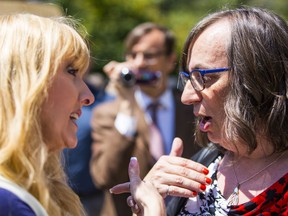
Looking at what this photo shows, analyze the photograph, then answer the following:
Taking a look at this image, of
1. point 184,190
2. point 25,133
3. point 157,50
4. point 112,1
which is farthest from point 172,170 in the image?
point 112,1

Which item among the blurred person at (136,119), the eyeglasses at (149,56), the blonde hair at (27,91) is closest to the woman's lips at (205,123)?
the blonde hair at (27,91)

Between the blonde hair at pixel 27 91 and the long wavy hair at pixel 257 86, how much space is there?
0.62m

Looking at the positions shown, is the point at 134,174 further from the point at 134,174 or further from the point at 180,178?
the point at 180,178

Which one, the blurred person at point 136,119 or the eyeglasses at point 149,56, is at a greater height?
the eyeglasses at point 149,56

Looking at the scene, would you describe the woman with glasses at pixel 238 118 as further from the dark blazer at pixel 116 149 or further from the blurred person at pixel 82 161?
the blurred person at pixel 82 161

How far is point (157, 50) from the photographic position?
15.6ft

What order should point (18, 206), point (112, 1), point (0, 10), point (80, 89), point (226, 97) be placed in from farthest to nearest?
1. point (112, 1)
2. point (0, 10)
3. point (226, 97)
4. point (80, 89)
5. point (18, 206)

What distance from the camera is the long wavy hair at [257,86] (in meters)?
2.19

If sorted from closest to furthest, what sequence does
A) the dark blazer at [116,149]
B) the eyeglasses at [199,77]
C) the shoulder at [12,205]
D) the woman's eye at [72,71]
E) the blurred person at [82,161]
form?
the shoulder at [12,205] < the woman's eye at [72,71] < the eyeglasses at [199,77] < the dark blazer at [116,149] < the blurred person at [82,161]

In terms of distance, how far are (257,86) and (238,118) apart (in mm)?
129

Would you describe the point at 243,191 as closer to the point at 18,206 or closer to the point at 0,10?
the point at 18,206

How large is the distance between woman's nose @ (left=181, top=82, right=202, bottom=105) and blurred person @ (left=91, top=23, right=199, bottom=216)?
1545mm

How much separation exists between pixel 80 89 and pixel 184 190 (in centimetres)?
50

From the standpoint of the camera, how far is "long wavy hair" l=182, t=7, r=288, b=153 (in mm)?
2186
